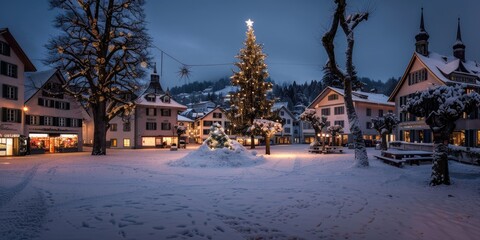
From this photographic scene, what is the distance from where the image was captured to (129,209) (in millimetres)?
8242

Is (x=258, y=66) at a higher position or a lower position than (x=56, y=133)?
higher

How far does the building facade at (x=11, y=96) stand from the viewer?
107 feet

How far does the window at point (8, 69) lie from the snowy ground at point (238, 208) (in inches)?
1007

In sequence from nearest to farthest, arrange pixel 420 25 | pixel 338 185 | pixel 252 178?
pixel 338 185
pixel 252 178
pixel 420 25

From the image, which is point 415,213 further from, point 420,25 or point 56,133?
point 420,25

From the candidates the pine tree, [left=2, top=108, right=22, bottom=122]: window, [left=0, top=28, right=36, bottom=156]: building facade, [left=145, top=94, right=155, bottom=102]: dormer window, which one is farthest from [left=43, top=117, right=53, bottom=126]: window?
the pine tree

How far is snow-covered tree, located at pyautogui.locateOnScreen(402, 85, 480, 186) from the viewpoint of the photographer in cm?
1209

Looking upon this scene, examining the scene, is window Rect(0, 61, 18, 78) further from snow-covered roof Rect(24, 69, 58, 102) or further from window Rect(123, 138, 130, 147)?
window Rect(123, 138, 130, 147)

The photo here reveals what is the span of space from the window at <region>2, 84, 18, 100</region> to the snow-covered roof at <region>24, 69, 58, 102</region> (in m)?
3.10

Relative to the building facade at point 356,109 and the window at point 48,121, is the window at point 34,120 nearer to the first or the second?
the window at point 48,121

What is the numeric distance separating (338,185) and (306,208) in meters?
4.39

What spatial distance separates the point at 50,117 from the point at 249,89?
2740 centimetres

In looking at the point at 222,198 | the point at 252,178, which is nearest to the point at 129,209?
the point at 222,198

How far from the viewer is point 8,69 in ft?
110
